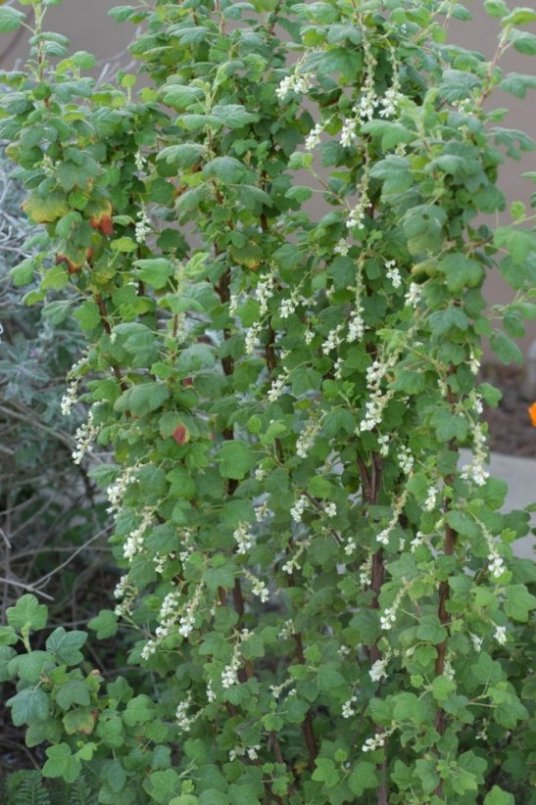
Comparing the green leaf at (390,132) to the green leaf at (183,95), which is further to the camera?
the green leaf at (183,95)

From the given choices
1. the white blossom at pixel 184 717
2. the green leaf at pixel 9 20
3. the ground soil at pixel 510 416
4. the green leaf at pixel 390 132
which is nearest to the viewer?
the green leaf at pixel 390 132

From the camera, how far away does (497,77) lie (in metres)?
1.77

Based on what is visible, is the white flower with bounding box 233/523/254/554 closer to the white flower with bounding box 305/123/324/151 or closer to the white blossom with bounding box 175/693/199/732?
the white blossom with bounding box 175/693/199/732

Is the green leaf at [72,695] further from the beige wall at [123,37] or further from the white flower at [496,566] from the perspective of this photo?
the beige wall at [123,37]

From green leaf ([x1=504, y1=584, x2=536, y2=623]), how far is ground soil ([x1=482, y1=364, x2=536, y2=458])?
353 cm

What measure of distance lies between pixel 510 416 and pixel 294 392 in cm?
369

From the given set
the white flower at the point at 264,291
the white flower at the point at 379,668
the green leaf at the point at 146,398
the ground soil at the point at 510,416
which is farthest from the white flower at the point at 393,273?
the ground soil at the point at 510,416

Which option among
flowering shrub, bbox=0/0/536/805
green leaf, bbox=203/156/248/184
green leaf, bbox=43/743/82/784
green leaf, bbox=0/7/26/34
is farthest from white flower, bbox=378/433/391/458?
green leaf, bbox=0/7/26/34

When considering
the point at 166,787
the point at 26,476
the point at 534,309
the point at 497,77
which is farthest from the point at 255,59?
the point at 26,476

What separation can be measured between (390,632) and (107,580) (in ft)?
5.40

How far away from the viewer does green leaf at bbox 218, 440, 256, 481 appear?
78.5 inches

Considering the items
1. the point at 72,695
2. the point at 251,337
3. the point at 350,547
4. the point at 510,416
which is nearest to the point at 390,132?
the point at 251,337

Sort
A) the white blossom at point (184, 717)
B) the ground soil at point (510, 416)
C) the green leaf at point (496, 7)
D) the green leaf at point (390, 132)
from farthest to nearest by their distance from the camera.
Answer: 1. the ground soil at point (510, 416)
2. the white blossom at point (184, 717)
3. the green leaf at point (496, 7)
4. the green leaf at point (390, 132)

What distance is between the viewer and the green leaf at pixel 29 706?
2.04 meters
